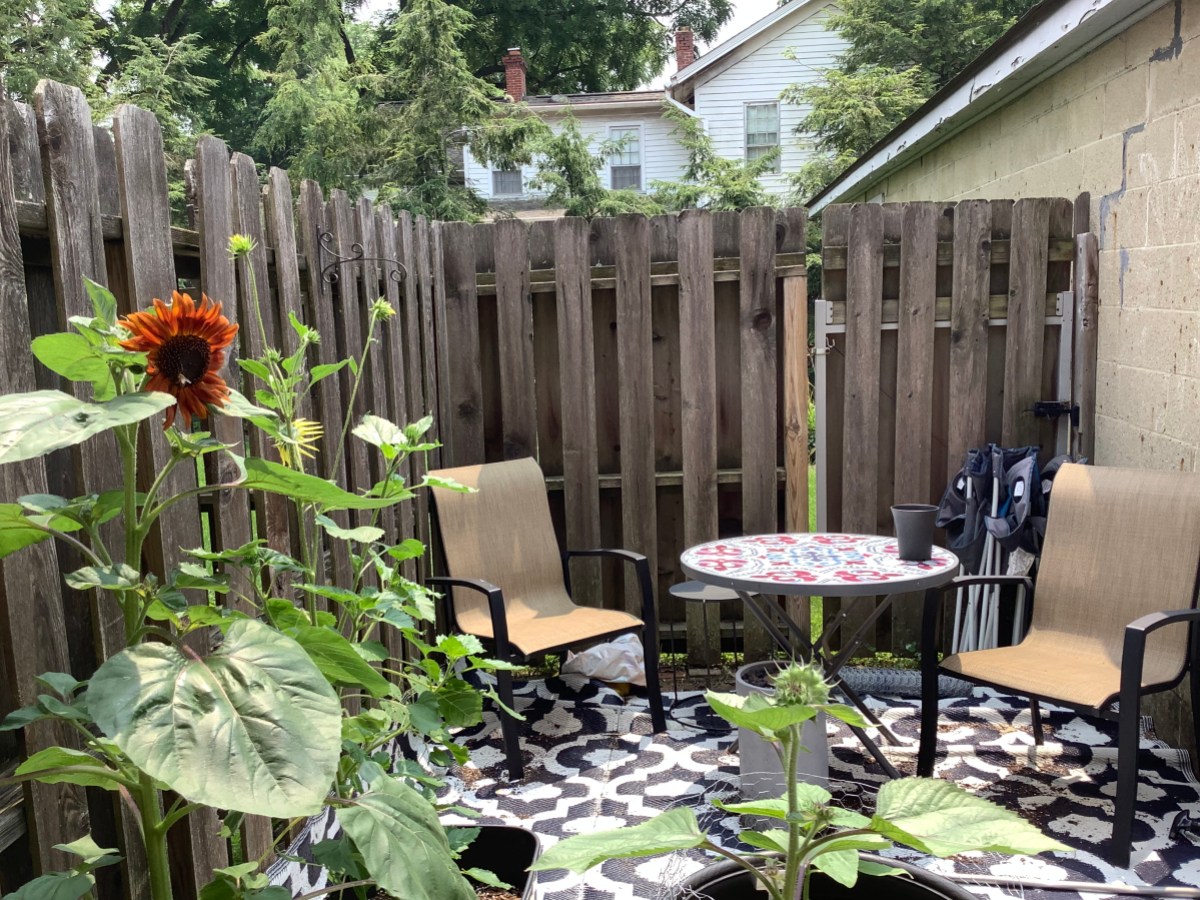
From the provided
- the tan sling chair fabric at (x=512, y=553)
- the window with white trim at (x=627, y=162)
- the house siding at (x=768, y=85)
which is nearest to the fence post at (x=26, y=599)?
the tan sling chair fabric at (x=512, y=553)

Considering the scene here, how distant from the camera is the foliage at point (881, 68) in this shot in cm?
1373

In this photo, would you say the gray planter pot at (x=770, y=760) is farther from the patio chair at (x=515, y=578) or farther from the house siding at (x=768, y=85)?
the house siding at (x=768, y=85)

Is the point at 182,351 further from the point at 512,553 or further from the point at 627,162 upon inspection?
Answer: the point at 627,162

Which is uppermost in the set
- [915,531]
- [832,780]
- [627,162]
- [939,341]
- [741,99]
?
[741,99]

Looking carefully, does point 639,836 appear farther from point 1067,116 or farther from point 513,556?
point 1067,116

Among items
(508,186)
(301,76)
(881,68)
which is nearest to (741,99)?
(881,68)

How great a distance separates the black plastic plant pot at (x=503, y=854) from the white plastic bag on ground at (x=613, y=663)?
1938 mm

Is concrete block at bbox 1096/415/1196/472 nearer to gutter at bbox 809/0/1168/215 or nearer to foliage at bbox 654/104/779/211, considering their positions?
gutter at bbox 809/0/1168/215

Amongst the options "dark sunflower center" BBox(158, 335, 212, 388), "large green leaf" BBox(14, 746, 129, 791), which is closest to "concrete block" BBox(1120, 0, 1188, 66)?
"dark sunflower center" BBox(158, 335, 212, 388)

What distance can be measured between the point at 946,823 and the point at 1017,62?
398 cm

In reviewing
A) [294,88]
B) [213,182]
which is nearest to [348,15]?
[294,88]

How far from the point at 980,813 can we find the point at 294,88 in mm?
13706

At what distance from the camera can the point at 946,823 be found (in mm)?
898

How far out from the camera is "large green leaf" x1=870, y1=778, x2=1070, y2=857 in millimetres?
830
